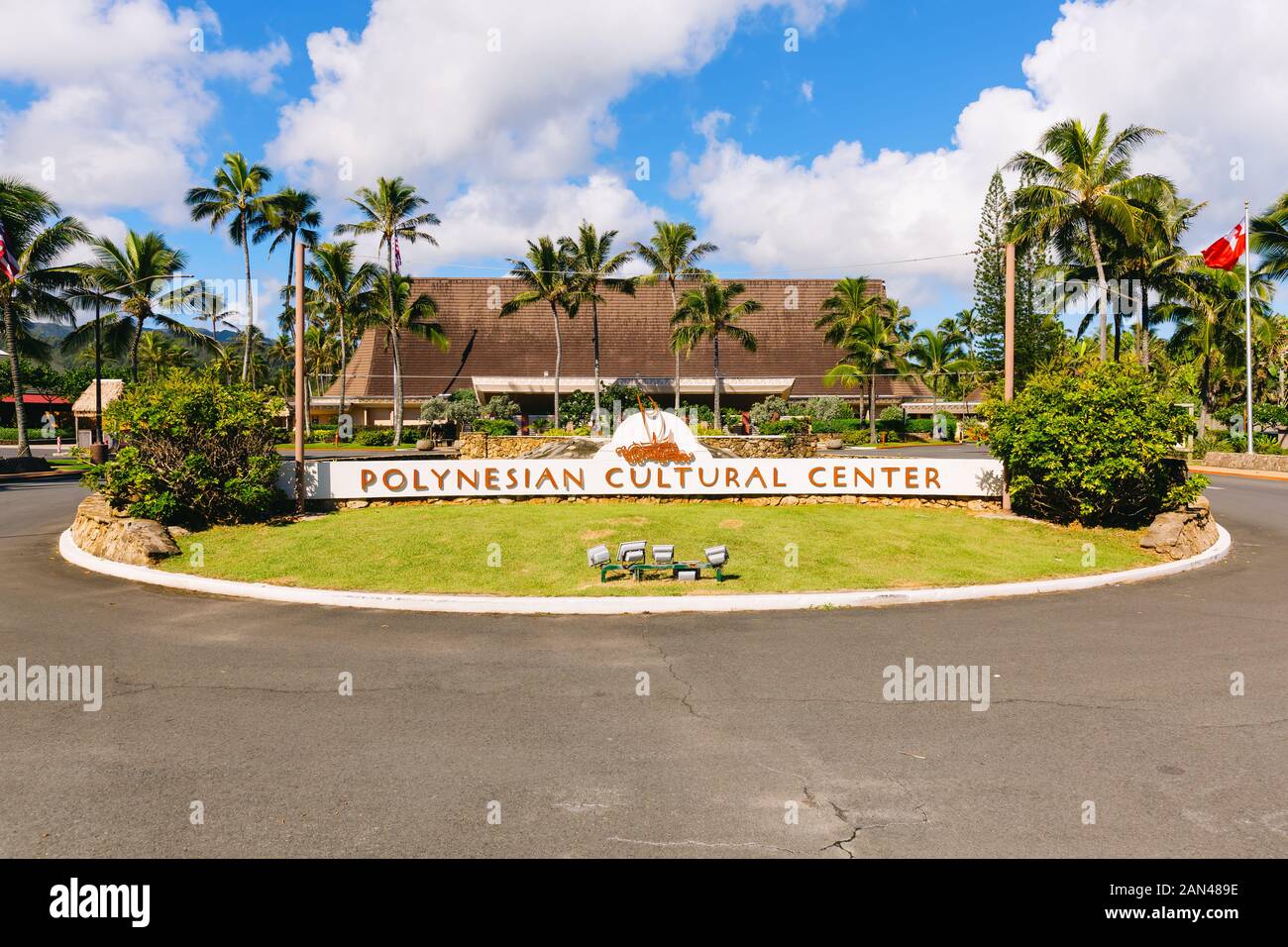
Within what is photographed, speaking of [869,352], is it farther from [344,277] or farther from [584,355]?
[344,277]

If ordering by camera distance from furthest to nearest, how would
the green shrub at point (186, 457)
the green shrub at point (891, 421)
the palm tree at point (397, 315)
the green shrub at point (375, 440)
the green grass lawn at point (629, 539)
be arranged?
1. the green shrub at point (891, 421)
2. the green shrub at point (375, 440)
3. the palm tree at point (397, 315)
4. the green shrub at point (186, 457)
5. the green grass lawn at point (629, 539)

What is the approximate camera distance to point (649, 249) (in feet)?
142

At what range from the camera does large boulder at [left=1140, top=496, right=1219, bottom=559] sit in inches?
541

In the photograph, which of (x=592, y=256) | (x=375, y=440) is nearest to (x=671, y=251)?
(x=592, y=256)

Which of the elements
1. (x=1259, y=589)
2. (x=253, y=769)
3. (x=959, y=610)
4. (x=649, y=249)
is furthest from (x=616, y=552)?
(x=649, y=249)

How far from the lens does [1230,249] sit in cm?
2700

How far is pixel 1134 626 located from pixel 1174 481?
24.5 feet

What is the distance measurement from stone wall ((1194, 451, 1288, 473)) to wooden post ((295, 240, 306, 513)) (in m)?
33.8

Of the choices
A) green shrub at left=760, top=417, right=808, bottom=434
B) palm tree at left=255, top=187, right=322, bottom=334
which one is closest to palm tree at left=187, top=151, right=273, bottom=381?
palm tree at left=255, top=187, right=322, bottom=334

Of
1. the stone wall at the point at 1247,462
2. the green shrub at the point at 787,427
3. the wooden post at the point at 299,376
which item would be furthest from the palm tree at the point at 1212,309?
the wooden post at the point at 299,376

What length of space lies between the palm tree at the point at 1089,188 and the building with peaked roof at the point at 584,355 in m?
28.3

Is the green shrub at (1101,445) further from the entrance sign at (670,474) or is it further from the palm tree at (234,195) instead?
the palm tree at (234,195)

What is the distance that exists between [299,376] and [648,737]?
509 inches

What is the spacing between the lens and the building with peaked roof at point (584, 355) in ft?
189
